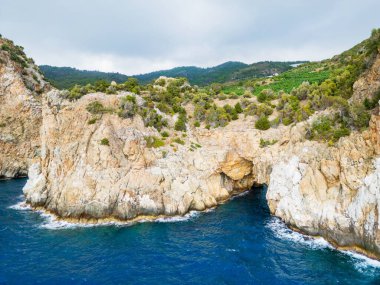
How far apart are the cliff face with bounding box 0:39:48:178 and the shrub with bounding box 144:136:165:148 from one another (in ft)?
140

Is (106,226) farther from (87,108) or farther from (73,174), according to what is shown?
(87,108)

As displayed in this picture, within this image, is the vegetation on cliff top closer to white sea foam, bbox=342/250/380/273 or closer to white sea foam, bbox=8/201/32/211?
white sea foam, bbox=342/250/380/273

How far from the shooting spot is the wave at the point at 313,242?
28109mm

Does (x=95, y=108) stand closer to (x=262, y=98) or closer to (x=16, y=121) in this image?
(x=262, y=98)

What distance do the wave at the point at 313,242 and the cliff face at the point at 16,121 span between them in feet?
204

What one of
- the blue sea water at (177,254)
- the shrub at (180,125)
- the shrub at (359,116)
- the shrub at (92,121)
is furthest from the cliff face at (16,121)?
the shrub at (359,116)

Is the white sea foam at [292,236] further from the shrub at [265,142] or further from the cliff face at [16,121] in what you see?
the cliff face at [16,121]

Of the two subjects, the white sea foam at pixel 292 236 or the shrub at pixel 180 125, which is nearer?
the white sea foam at pixel 292 236

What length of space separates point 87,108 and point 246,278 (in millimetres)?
33881

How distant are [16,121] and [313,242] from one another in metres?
72.5

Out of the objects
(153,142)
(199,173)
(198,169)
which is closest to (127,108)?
(153,142)

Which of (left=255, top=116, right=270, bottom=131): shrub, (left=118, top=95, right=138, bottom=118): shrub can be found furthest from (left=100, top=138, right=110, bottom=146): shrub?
(left=255, top=116, right=270, bottom=131): shrub

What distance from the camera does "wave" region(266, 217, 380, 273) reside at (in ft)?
92.2

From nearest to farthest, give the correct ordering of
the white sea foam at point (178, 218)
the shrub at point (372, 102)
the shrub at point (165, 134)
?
1. the shrub at point (372, 102)
2. the white sea foam at point (178, 218)
3. the shrub at point (165, 134)
